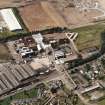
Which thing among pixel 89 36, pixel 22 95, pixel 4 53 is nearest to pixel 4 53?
pixel 4 53

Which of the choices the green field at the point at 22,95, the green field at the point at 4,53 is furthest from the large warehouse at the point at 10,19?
the green field at the point at 22,95

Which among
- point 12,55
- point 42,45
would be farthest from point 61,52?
point 12,55

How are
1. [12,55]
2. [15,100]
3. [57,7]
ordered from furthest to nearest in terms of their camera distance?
[57,7] → [12,55] → [15,100]

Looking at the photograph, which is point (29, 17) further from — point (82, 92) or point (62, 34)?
A: point (82, 92)

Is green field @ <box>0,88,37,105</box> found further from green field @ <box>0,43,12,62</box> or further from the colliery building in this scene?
green field @ <box>0,43,12,62</box>

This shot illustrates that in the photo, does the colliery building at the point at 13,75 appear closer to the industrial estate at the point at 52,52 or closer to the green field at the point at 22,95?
the industrial estate at the point at 52,52

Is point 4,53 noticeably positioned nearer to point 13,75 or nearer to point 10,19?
point 13,75

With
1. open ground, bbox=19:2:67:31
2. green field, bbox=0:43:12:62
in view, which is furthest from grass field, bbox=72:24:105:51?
green field, bbox=0:43:12:62

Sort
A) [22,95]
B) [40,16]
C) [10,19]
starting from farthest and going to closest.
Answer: [40,16] < [10,19] < [22,95]
